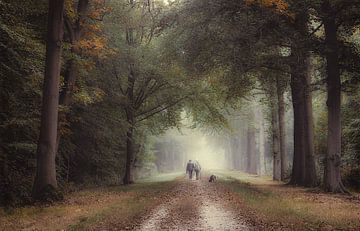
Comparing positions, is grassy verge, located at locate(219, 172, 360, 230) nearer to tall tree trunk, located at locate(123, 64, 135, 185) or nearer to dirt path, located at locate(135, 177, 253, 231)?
dirt path, located at locate(135, 177, 253, 231)

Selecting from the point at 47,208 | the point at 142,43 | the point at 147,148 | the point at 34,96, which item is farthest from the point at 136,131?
the point at 47,208

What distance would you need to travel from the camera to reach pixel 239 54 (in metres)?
19.5

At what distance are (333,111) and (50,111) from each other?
41.0 feet

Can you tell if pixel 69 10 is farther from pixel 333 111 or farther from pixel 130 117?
pixel 333 111

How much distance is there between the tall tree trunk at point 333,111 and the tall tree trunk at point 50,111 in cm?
1172

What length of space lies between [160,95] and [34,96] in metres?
12.5

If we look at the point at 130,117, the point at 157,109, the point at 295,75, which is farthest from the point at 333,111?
the point at 157,109

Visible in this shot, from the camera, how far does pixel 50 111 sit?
15.9m

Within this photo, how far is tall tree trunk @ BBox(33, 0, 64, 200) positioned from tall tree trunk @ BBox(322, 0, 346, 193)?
11.7 m

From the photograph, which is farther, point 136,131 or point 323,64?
point 136,131

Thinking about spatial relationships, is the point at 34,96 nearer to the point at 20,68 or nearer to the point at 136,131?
the point at 20,68

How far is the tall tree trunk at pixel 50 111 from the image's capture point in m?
15.5

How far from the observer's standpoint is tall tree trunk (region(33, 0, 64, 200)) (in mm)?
15500

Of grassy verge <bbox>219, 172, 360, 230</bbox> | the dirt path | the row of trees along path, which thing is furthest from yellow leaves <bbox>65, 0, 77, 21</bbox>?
grassy verge <bbox>219, 172, 360, 230</bbox>
